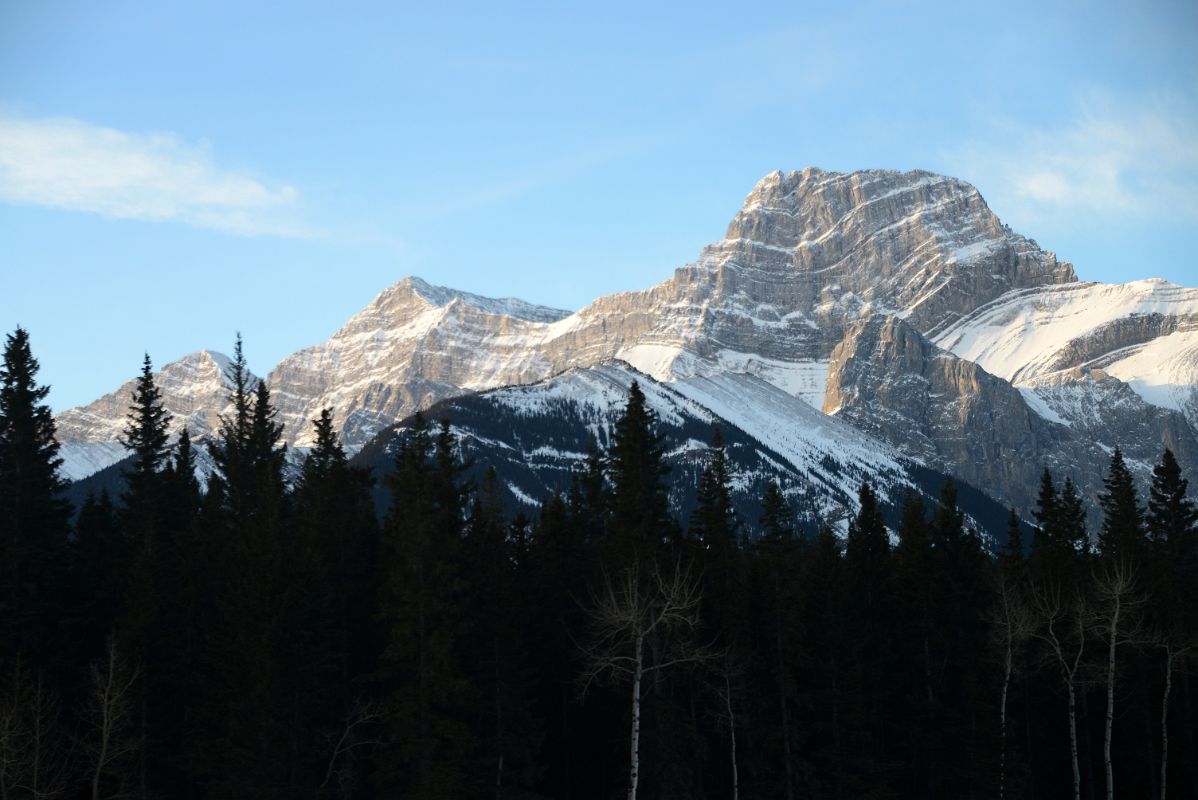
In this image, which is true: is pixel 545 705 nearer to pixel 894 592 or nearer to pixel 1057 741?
pixel 894 592

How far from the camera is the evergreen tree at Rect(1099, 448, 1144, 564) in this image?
86.1 metres

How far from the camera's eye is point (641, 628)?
54.7 m

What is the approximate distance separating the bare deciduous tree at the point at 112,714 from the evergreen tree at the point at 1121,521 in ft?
177

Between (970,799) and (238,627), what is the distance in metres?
39.3

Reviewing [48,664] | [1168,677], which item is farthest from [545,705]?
[1168,677]

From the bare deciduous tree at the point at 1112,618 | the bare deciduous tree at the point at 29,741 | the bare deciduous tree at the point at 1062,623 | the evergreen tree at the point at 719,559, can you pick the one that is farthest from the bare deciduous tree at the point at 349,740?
the bare deciduous tree at the point at 1112,618

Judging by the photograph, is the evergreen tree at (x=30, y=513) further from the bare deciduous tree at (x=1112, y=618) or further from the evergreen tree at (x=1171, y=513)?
the evergreen tree at (x=1171, y=513)

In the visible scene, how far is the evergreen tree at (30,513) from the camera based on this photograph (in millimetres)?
61938

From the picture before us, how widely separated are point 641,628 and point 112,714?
1983cm

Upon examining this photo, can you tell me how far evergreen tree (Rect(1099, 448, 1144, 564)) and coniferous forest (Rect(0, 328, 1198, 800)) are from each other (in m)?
0.30

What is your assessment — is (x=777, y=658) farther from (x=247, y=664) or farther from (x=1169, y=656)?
(x=247, y=664)

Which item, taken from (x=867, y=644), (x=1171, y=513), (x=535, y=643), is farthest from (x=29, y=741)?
(x=1171, y=513)

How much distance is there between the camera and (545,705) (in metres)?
76.4

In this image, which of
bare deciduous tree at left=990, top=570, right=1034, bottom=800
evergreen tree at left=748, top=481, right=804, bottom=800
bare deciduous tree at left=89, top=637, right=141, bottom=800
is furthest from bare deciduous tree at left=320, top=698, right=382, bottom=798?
bare deciduous tree at left=990, top=570, right=1034, bottom=800
